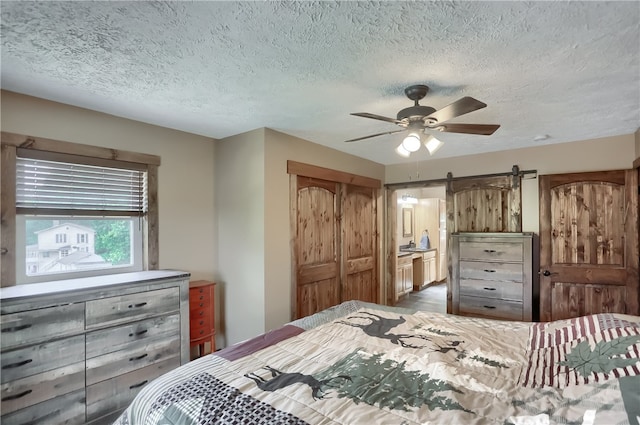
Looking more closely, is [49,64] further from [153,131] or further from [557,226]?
[557,226]

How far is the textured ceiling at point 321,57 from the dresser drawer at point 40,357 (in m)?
1.78

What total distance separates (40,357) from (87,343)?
251mm

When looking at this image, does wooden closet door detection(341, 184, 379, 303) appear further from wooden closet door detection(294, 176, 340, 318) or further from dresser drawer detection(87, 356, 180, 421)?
Result: dresser drawer detection(87, 356, 180, 421)

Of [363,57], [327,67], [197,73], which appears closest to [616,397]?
[363,57]

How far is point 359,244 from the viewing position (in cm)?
453

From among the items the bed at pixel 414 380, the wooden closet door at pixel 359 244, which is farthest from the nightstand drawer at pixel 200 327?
the wooden closet door at pixel 359 244

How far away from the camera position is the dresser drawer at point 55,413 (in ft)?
6.39

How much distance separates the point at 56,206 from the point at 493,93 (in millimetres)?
3564

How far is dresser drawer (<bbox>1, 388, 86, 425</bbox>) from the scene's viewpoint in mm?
1948

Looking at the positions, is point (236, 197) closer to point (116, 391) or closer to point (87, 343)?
point (87, 343)

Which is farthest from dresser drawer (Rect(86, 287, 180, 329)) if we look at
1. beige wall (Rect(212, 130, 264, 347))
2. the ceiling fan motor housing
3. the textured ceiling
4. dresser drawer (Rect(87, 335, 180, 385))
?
the ceiling fan motor housing

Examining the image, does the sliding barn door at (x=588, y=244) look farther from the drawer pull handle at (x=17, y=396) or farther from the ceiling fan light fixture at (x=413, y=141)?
the drawer pull handle at (x=17, y=396)

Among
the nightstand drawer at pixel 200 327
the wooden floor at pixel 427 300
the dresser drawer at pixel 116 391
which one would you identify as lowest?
the wooden floor at pixel 427 300

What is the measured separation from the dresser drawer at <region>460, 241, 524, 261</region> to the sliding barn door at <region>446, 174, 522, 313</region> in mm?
227
